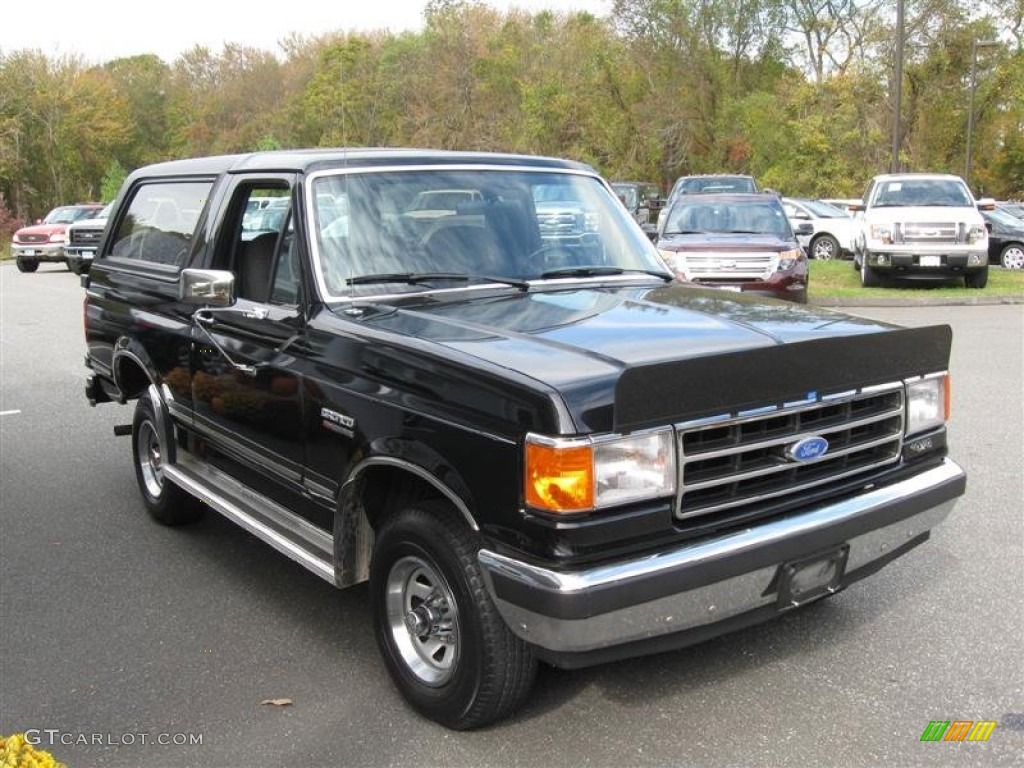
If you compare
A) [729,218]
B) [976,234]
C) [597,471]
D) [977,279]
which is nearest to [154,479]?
[597,471]

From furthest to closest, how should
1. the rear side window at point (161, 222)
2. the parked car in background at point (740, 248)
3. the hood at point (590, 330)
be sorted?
the parked car in background at point (740, 248), the rear side window at point (161, 222), the hood at point (590, 330)

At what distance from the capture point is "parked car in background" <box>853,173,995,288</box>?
51.5 feet

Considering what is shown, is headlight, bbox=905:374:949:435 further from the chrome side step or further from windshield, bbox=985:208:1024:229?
windshield, bbox=985:208:1024:229

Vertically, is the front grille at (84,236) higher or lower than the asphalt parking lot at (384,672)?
higher

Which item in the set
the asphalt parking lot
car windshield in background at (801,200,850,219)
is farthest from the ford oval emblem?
car windshield in background at (801,200,850,219)

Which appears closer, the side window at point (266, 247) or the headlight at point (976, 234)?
the side window at point (266, 247)

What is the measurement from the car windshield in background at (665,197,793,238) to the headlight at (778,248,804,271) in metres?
0.79

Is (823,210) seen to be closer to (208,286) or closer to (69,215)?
(69,215)

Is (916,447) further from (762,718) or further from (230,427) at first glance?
(230,427)

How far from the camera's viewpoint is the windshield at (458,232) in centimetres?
404

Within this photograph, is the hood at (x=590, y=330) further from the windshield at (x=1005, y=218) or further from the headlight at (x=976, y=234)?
the windshield at (x=1005, y=218)

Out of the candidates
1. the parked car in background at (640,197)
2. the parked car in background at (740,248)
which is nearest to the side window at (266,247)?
the parked car in background at (740,248)

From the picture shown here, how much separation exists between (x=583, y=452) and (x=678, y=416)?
330 mm

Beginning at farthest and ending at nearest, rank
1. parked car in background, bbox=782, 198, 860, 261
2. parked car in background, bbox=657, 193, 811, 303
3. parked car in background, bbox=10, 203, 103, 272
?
parked car in background, bbox=10, 203, 103, 272, parked car in background, bbox=782, 198, 860, 261, parked car in background, bbox=657, 193, 811, 303
